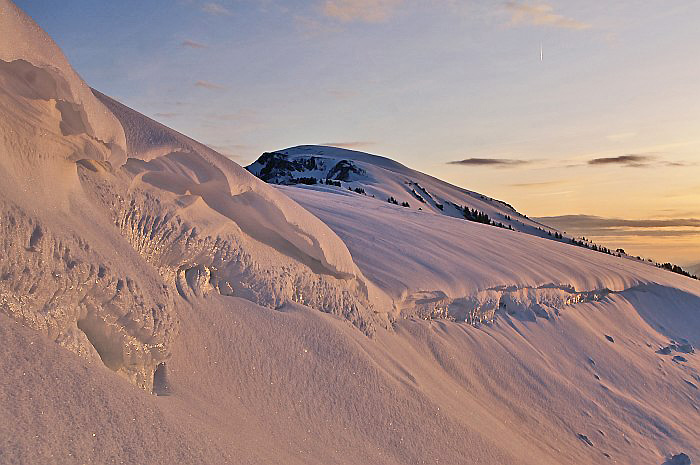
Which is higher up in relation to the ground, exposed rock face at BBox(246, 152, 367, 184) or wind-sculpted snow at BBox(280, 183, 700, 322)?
exposed rock face at BBox(246, 152, 367, 184)

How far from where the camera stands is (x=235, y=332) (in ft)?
13.4

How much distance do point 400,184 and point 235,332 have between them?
115 ft

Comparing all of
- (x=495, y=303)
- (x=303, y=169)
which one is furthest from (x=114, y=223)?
(x=303, y=169)

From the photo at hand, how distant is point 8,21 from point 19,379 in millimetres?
1498

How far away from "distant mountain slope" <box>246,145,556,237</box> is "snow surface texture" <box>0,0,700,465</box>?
23.1 meters

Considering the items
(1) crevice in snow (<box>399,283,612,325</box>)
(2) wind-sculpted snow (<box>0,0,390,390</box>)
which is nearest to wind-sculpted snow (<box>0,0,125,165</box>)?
(2) wind-sculpted snow (<box>0,0,390,390</box>)

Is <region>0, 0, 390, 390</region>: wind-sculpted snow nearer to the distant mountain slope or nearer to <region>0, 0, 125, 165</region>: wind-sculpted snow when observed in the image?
<region>0, 0, 125, 165</region>: wind-sculpted snow

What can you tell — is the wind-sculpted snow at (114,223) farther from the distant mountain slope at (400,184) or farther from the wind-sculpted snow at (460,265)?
the distant mountain slope at (400,184)

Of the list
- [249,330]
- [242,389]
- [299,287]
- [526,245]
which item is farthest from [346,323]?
[526,245]

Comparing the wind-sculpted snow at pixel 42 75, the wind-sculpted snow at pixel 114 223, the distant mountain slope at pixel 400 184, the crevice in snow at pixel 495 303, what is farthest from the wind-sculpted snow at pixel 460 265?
the distant mountain slope at pixel 400 184

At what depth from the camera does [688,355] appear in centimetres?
874

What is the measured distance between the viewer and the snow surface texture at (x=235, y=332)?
277 centimetres

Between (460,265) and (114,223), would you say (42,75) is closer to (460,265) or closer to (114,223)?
(114,223)

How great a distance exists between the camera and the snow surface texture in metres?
2.77
